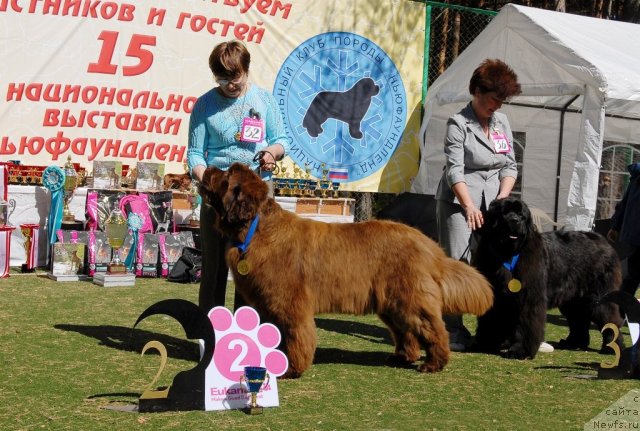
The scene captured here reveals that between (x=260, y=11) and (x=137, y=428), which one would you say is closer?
(x=137, y=428)

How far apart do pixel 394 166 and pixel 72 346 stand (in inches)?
281

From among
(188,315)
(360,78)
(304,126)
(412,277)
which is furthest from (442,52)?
(188,315)

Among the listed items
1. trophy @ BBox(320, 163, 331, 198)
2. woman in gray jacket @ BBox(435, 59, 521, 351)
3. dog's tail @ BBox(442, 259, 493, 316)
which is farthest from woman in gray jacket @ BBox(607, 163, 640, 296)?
trophy @ BBox(320, 163, 331, 198)

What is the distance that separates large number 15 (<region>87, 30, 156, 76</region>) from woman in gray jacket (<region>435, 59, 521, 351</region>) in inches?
222

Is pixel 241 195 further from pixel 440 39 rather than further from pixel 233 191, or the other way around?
pixel 440 39

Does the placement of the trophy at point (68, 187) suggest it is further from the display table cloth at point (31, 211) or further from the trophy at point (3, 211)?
the trophy at point (3, 211)

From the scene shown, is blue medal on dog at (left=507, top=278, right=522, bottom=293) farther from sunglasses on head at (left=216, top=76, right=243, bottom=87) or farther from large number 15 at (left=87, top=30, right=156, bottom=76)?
large number 15 at (left=87, top=30, right=156, bottom=76)

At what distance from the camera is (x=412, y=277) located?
16.4 feet

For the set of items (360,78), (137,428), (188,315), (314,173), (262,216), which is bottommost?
(137,428)

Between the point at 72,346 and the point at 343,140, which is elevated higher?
the point at 343,140

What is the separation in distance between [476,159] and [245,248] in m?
2.05

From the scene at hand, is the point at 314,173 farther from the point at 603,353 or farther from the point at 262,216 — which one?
the point at 262,216

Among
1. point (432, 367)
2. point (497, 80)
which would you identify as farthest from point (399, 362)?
point (497, 80)

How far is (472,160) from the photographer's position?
19.5 ft
